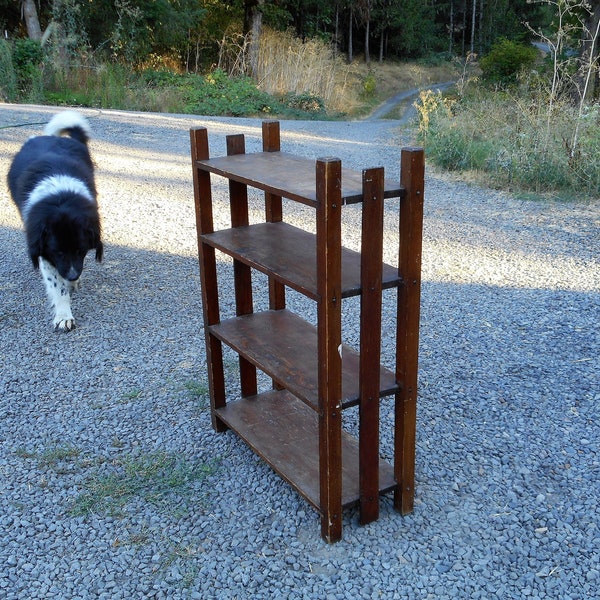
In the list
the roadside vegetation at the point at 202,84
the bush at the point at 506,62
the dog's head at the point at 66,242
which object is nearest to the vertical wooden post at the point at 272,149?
the dog's head at the point at 66,242

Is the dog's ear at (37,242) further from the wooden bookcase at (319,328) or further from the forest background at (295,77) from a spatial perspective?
the forest background at (295,77)

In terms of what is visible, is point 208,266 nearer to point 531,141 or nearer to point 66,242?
point 66,242

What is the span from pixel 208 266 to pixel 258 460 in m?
0.93

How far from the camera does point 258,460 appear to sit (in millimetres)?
3064

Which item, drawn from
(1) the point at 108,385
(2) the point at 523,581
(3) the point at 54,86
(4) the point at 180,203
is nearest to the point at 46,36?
(3) the point at 54,86

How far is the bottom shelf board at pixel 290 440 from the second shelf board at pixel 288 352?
0.41 meters

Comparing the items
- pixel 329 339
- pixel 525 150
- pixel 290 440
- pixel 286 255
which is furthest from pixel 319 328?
pixel 525 150

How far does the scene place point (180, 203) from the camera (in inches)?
283

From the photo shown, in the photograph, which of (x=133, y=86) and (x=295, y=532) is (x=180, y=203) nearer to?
(x=295, y=532)

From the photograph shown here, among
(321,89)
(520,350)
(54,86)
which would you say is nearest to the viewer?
(520,350)

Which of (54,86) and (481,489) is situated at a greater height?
(54,86)

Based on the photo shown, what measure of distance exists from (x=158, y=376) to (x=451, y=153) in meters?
6.00

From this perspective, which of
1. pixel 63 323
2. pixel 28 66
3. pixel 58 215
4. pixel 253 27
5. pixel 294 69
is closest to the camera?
pixel 58 215

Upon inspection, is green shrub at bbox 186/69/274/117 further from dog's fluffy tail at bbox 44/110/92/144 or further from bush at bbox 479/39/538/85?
dog's fluffy tail at bbox 44/110/92/144
